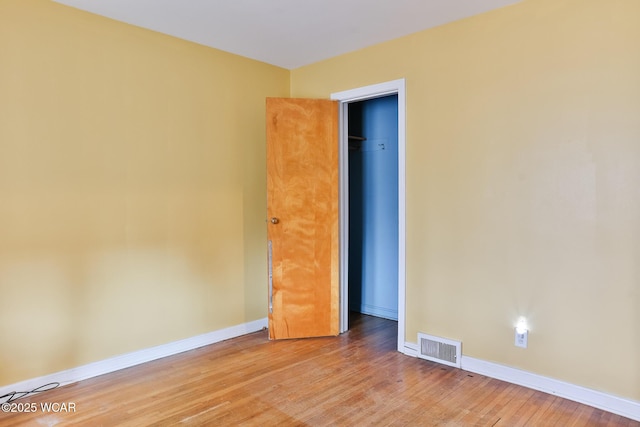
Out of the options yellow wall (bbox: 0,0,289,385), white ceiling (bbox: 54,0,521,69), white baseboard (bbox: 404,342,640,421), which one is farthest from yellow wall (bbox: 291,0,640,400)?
yellow wall (bbox: 0,0,289,385)

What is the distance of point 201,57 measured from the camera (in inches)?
130

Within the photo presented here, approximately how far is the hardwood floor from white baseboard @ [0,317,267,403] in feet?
0.23

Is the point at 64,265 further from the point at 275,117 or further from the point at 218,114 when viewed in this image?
the point at 275,117

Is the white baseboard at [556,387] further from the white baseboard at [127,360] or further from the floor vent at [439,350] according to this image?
A: the white baseboard at [127,360]

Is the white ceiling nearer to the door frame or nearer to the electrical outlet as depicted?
the door frame

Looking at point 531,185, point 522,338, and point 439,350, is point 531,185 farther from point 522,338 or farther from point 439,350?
point 439,350

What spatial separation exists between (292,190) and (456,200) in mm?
1351

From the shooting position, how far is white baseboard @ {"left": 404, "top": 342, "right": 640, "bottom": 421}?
2.24m

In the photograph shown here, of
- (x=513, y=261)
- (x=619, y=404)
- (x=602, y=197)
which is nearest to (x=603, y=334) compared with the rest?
(x=619, y=404)

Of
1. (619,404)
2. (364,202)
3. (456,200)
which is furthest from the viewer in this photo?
(364,202)

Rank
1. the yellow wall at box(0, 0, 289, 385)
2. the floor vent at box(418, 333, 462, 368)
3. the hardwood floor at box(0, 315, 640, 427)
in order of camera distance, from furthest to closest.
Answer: the floor vent at box(418, 333, 462, 368) → the yellow wall at box(0, 0, 289, 385) → the hardwood floor at box(0, 315, 640, 427)

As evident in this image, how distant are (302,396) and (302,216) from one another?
1503 mm

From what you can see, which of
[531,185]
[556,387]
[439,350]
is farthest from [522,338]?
[531,185]

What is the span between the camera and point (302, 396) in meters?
2.46
